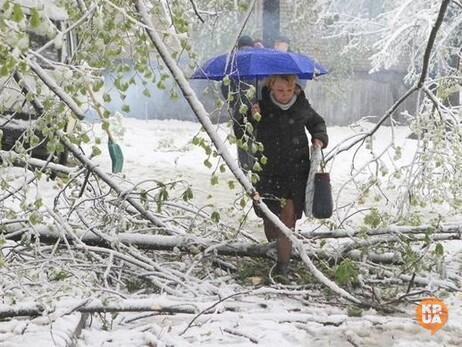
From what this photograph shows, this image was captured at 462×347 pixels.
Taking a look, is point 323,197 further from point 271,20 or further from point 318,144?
point 271,20

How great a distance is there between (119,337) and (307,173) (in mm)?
1983

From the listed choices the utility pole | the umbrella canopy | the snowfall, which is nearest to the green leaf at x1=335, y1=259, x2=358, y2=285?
the snowfall

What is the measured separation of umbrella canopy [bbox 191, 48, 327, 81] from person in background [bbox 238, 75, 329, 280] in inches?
20.9

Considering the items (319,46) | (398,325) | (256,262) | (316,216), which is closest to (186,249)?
(256,262)

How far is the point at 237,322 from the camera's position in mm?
3600

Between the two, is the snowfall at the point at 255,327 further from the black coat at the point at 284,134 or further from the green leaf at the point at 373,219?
the black coat at the point at 284,134

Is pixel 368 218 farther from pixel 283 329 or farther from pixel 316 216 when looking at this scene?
pixel 283 329

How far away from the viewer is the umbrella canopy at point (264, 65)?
5328 mm

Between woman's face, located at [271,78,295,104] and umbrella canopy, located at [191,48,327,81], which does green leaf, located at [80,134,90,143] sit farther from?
umbrella canopy, located at [191,48,327,81]

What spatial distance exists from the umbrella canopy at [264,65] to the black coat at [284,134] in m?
0.57

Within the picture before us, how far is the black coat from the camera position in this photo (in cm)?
466

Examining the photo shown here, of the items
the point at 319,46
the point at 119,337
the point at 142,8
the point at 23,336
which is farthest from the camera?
the point at 319,46

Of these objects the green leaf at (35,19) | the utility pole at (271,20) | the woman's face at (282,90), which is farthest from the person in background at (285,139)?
the utility pole at (271,20)

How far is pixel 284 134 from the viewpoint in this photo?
4.66 m
